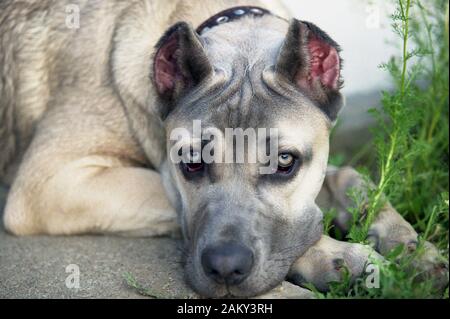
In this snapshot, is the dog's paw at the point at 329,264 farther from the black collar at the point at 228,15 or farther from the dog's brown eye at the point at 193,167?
the black collar at the point at 228,15

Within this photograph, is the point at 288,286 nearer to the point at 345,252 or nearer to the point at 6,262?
the point at 345,252

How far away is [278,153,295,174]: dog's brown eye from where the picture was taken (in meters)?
3.65

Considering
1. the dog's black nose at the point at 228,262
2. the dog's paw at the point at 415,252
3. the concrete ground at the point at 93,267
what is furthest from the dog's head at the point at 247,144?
the dog's paw at the point at 415,252

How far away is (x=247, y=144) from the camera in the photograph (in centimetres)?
360

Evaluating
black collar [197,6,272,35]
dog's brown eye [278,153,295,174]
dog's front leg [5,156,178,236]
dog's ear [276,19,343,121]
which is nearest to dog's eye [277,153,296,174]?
dog's brown eye [278,153,295,174]

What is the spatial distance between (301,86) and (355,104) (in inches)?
131

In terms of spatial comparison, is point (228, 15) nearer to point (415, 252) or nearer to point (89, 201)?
point (89, 201)

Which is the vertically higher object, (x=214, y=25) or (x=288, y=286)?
(x=214, y=25)

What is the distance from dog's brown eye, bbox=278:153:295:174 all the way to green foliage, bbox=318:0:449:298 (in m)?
0.48

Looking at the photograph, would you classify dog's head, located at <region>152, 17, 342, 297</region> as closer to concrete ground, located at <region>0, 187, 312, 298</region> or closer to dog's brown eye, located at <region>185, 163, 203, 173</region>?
dog's brown eye, located at <region>185, 163, 203, 173</region>

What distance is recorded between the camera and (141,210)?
4.41 metres

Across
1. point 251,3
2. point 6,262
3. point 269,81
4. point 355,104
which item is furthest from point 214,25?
point 355,104

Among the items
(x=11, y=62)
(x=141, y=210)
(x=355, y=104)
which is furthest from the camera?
(x=355, y=104)

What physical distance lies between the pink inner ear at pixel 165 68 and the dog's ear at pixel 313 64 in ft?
1.87
